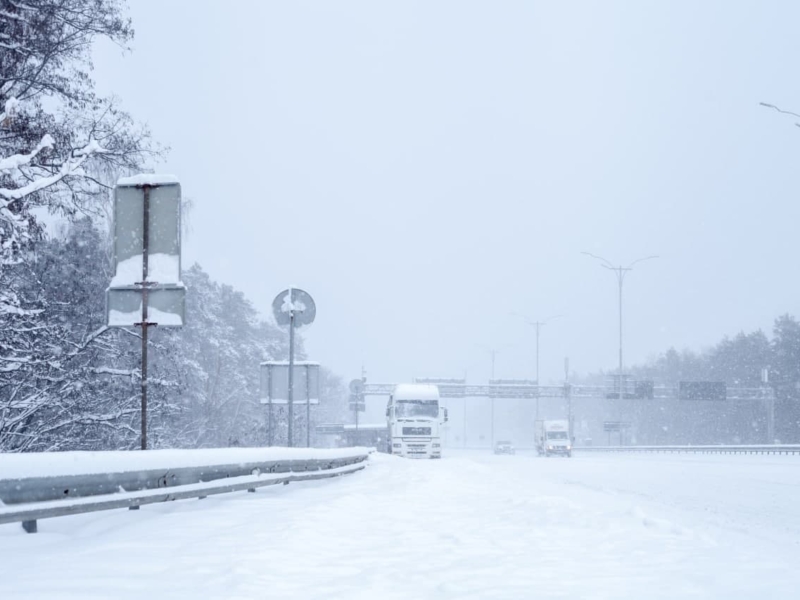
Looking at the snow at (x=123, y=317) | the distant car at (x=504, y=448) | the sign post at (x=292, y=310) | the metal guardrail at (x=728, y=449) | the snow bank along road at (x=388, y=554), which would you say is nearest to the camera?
the snow bank along road at (x=388, y=554)

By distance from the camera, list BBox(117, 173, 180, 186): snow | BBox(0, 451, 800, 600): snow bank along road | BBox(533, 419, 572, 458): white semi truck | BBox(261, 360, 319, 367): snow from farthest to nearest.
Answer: BBox(533, 419, 572, 458): white semi truck < BBox(261, 360, 319, 367): snow < BBox(117, 173, 180, 186): snow < BBox(0, 451, 800, 600): snow bank along road

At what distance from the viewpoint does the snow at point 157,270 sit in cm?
1209

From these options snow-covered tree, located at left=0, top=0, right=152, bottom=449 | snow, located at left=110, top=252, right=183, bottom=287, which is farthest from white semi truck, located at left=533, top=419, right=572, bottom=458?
snow, located at left=110, top=252, right=183, bottom=287

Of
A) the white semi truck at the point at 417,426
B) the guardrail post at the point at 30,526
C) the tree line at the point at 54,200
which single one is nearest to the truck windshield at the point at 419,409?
the white semi truck at the point at 417,426

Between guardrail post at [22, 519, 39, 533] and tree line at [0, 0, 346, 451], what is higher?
tree line at [0, 0, 346, 451]

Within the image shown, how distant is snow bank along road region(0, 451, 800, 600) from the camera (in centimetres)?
539

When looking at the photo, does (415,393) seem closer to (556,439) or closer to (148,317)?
(556,439)

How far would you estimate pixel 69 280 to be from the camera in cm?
2067

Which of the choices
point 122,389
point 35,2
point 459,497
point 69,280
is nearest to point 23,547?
point 459,497

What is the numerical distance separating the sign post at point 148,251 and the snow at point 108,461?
4.28ft

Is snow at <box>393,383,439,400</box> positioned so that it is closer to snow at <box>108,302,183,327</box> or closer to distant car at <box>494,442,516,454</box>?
snow at <box>108,302,183,327</box>

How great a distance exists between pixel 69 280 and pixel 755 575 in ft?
58.6

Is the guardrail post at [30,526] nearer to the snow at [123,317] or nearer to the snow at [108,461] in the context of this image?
the snow at [108,461]

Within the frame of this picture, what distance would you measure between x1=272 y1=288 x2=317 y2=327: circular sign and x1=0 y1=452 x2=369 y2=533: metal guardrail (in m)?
8.77
